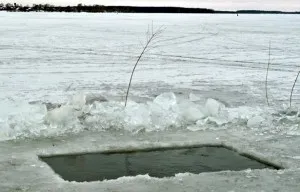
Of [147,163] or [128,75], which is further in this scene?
[128,75]

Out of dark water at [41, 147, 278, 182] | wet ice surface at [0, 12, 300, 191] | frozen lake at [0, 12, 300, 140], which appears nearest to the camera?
wet ice surface at [0, 12, 300, 191]

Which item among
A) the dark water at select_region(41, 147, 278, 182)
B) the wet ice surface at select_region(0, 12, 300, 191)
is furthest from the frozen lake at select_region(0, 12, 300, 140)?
the dark water at select_region(41, 147, 278, 182)

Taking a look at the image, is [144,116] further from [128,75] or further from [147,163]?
[128,75]

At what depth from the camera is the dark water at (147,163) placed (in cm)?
418

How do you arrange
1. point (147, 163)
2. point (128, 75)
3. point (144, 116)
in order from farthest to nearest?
point (128, 75), point (144, 116), point (147, 163)

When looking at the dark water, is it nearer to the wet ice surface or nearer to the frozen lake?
the wet ice surface

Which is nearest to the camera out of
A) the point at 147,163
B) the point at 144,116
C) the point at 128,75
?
the point at 147,163

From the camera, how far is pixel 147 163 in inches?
178

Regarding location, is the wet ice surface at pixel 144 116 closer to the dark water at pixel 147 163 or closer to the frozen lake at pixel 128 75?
the frozen lake at pixel 128 75

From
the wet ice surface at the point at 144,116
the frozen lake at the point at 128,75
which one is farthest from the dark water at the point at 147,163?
the frozen lake at the point at 128,75

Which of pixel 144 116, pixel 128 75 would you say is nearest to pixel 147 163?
pixel 144 116

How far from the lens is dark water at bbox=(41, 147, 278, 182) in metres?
4.18

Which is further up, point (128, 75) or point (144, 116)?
point (144, 116)

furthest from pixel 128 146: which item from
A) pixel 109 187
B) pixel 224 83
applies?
→ pixel 224 83
